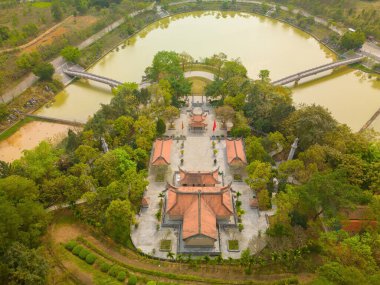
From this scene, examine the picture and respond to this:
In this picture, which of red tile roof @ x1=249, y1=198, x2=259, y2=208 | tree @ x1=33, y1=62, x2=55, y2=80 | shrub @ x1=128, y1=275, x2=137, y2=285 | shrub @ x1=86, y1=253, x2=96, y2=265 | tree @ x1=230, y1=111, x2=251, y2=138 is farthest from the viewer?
tree @ x1=33, y1=62, x2=55, y2=80

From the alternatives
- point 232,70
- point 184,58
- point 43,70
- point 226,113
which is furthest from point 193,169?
point 43,70

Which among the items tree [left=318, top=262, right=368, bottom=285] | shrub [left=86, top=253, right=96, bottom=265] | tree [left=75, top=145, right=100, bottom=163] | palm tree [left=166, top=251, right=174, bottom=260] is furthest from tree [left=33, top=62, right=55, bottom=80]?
tree [left=318, top=262, right=368, bottom=285]

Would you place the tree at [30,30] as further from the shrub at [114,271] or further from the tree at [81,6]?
the shrub at [114,271]

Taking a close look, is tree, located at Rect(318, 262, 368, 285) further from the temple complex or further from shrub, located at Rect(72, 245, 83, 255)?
shrub, located at Rect(72, 245, 83, 255)

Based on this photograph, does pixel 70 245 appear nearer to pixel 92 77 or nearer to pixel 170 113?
pixel 170 113

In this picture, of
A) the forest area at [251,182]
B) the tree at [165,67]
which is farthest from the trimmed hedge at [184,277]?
the tree at [165,67]
